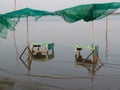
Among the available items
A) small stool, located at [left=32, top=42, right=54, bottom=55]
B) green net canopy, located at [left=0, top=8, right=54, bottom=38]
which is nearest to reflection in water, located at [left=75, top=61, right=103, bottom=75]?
green net canopy, located at [left=0, top=8, right=54, bottom=38]

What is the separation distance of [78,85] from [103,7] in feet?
13.0

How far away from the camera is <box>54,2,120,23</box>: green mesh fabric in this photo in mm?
13070

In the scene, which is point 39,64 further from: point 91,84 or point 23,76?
point 91,84

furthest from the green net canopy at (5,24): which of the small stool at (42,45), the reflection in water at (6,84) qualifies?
the reflection in water at (6,84)

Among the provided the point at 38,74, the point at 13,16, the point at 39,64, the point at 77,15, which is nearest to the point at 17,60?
the point at 39,64

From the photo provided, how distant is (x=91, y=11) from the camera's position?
43.4 feet

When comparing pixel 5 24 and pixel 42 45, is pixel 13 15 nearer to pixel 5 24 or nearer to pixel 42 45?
pixel 5 24

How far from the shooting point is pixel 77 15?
1362cm

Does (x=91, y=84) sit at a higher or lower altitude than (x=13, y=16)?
lower

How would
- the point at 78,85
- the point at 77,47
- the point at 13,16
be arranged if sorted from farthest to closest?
the point at 77,47 → the point at 13,16 → the point at 78,85

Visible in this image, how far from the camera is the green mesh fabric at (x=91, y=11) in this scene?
13.1m

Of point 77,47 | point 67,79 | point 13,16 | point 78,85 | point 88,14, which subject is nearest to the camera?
point 78,85

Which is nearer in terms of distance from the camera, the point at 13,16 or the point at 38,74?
the point at 38,74

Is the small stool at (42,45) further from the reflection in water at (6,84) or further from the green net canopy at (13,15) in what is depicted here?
the reflection in water at (6,84)
